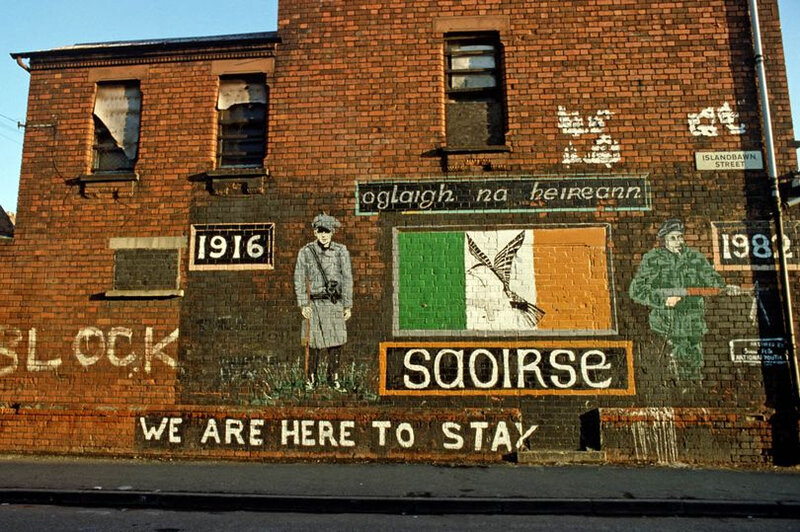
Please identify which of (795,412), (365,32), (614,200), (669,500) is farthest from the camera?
(365,32)

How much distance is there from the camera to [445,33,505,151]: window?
10039 millimetres

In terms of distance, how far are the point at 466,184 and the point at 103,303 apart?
6170mm

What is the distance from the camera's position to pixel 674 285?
30.7 feet

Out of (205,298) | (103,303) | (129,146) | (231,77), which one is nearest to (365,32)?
(231,77)

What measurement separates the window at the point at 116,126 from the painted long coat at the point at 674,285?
8647 millimetres

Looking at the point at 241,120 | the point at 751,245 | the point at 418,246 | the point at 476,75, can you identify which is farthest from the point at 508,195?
the point at 241,120

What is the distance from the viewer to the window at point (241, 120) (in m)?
10.4

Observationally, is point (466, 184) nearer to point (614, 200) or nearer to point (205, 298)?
point (614, 200)

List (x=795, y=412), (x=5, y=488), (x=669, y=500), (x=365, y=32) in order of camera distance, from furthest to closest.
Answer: (x=365, y=32) → (x=795, y=412) → (x=5, y=488) → (x=669, y=500)

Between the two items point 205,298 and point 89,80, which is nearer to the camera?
point 205,298

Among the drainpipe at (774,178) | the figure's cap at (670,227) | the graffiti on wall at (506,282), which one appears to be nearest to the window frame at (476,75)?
the graffiti on wall at (506,282)

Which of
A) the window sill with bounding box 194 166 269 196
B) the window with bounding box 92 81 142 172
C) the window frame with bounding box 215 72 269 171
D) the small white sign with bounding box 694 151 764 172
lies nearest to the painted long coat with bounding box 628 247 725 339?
the small white sign with bounding box 694 151 764 172

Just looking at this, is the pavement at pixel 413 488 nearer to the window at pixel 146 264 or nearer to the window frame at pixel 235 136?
the window at pixel 146 264

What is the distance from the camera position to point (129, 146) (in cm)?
1053
